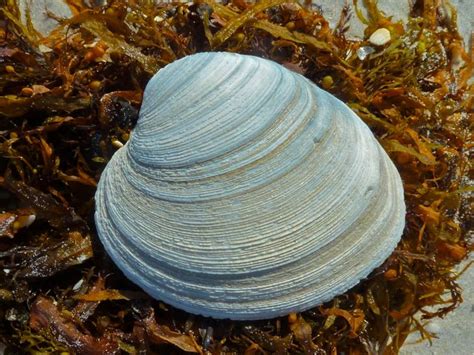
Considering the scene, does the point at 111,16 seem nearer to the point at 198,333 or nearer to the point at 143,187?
the point at 143,187

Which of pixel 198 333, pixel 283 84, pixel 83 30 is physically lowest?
pixel 198 333

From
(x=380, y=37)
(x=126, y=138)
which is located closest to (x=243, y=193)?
(x=126, y=138)

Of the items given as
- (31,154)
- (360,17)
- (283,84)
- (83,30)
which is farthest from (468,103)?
(31,154)

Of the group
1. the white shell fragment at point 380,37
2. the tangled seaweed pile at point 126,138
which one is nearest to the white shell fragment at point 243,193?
the tangled seaweed pile at point 126,138

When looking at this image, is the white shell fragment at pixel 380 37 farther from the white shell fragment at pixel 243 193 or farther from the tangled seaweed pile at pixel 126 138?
the white shell fragment at pixel 243 193

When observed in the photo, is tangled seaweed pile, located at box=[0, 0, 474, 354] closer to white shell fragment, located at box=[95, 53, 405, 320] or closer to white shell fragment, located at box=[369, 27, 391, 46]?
white shell fragment, located at box=[369, 27, 391, 46]

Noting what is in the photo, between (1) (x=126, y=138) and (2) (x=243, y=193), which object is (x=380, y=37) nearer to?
(2) (x=243, y=193)
